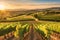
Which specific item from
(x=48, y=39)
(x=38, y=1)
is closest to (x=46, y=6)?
(x=38, y=1)

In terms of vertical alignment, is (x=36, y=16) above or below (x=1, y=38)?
above

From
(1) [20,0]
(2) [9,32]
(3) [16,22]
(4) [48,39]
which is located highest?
(1) [20,0]

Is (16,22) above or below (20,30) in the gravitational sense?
above

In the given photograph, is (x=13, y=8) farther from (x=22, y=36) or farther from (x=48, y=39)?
(x=48, y=39)

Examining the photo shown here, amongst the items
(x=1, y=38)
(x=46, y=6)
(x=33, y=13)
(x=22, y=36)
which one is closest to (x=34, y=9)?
(x=33, y=13)

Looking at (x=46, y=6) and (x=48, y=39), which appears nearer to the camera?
(x=48, y=39)

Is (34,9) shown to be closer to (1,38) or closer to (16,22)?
(16,22)
